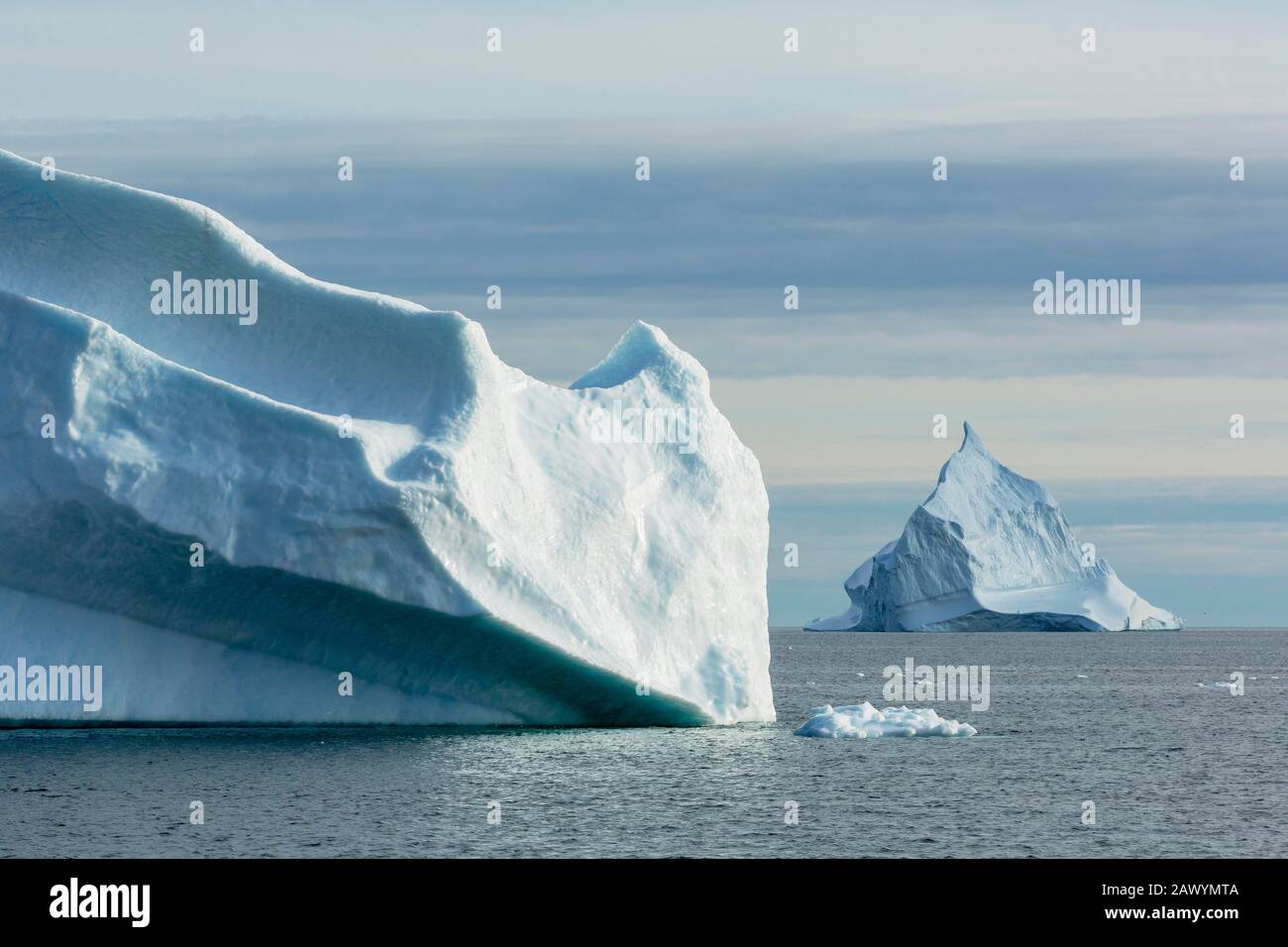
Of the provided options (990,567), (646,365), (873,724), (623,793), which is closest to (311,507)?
(623,793)

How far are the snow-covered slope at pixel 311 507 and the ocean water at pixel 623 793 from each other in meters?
1.00

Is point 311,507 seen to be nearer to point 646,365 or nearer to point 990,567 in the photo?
point 646,365

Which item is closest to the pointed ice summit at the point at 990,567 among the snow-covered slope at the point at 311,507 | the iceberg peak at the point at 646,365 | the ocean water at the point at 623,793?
the ocean water at the point at 623,793

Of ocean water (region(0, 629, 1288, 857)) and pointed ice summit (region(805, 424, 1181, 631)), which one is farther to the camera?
pointed ice summit (region(805, 424, 1181, 631))

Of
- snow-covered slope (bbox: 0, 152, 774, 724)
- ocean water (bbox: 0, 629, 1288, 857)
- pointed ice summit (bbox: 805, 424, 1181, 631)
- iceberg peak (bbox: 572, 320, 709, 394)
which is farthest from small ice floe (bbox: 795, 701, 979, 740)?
pointed ice summit (bbox: 805, 424, 1181, 631)

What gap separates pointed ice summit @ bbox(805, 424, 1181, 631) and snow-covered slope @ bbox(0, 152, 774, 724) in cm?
6691

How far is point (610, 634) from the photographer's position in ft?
86.3

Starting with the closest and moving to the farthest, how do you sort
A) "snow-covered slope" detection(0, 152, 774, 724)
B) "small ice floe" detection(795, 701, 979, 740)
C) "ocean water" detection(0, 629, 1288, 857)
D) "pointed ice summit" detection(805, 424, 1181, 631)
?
"ocean water" detection(0, 629, 1288, 857)
"snow-covered slope" detection(0, 152, 774, 724)
"small ice floe" detection(795, 701, 979, 740)
"pointed ice summit" detection(805, 424, 1181, 631)

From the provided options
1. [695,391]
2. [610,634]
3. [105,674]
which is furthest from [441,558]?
[695,391]

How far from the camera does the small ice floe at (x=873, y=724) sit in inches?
1179

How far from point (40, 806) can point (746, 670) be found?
40.0ft

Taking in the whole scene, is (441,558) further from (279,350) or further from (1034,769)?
(1034,769)

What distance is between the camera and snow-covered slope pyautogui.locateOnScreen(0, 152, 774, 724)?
2402 centimetres

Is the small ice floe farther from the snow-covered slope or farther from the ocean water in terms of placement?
the snow-covered slope
